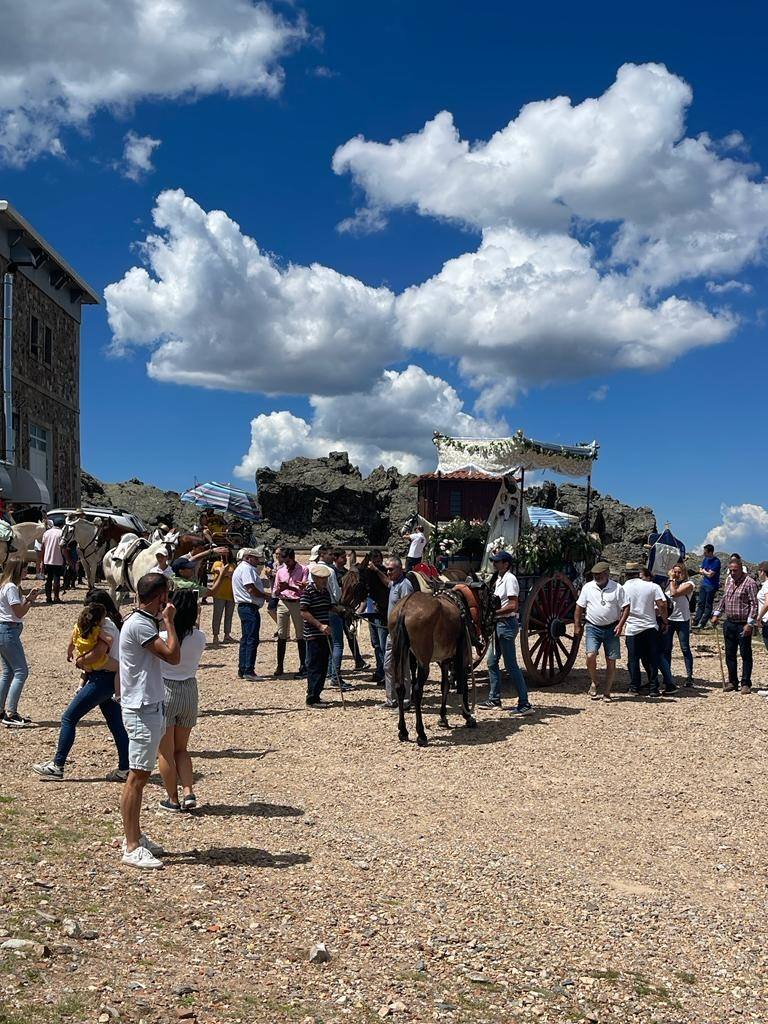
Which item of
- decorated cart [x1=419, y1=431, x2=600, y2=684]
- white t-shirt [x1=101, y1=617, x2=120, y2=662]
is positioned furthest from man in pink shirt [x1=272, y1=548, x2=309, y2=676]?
white t-shirt [x1=101, y1=617, x2=120, y2=662]

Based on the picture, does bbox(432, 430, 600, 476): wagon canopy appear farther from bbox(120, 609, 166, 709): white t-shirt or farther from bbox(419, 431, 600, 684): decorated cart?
bbox(120, 609, 166, 709): white t-shirt

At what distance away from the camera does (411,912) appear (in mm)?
5270

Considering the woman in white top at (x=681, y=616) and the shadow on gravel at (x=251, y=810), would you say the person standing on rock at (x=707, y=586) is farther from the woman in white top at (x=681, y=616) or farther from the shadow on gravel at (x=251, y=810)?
the shadow on gravel at (x=251, y=810)

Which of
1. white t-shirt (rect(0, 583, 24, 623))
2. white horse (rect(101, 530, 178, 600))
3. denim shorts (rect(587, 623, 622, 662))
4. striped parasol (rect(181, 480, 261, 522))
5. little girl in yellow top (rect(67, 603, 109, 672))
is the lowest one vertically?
denim shorts (rect(587, 623, 622, 662))

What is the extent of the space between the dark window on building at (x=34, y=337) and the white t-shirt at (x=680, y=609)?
26.9 meters

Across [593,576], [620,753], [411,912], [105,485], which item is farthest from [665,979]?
[105,485]

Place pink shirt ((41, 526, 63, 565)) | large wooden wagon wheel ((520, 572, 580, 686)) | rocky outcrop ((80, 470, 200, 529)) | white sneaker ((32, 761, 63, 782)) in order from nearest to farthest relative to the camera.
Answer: white sneaker ((32, 761, 63, 782))
large wooden wagon wheel ((520, 572, 580, 686))
pink shirt ((41, 526, 63, 565))
rocky outcrop ((80, 470, 200, 529))

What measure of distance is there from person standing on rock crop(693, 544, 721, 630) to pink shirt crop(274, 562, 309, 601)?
9.46 meters

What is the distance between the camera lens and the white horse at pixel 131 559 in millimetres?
13795

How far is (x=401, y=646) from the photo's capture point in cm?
969

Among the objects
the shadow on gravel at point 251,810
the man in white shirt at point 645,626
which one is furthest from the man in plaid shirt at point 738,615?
the shadow on gravel at point 251,810

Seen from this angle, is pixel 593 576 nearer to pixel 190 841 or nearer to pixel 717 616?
pixel 717 616

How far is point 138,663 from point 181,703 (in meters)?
0.91

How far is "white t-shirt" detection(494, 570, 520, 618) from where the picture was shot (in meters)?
10.6
